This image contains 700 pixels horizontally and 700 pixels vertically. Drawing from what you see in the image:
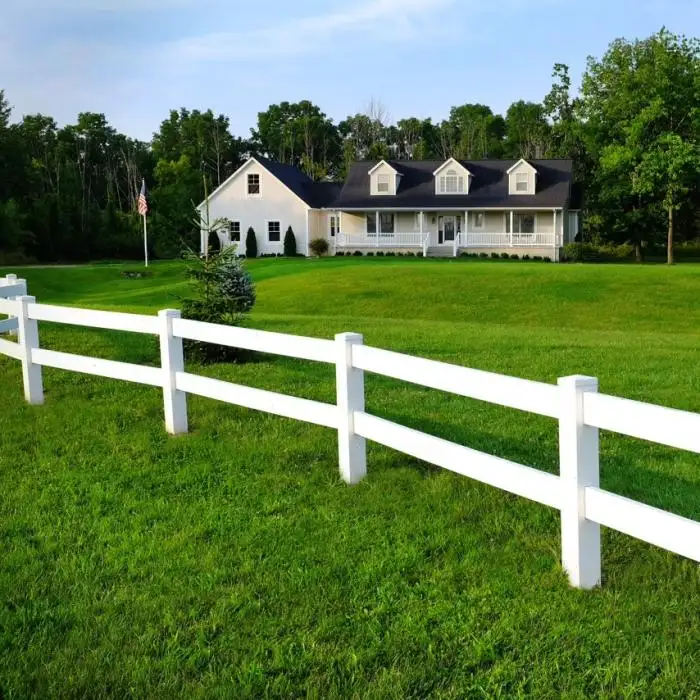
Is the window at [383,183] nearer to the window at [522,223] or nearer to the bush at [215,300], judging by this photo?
the window at [522,223]

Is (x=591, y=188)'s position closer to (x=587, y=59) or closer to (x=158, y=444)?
(x=587, y=59)

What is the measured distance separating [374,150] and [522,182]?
17139 mm

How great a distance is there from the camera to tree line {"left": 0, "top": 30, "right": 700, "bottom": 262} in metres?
52.8

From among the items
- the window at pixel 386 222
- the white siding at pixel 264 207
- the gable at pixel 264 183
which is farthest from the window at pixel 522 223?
the white siding at pixel 264 207

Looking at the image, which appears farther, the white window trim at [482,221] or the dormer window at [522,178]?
the white window trim at [482,221]

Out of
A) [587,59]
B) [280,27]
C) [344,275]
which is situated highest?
[587,59]

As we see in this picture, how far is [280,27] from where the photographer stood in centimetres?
A: 1992

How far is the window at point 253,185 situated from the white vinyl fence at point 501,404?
47.7 meters

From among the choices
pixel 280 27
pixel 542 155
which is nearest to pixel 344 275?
pixel 280 27

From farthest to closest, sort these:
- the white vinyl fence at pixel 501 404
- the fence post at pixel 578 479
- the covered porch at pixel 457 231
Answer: the covered porch at pixel 457 231 → the fence post at pixel 578 479 → the white vinyl fence at pixel 501 404

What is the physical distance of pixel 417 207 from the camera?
51.2 metres

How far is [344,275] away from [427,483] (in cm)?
2558

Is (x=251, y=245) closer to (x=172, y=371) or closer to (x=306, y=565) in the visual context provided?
(x=172, y=371)

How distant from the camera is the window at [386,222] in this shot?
2095 inches
